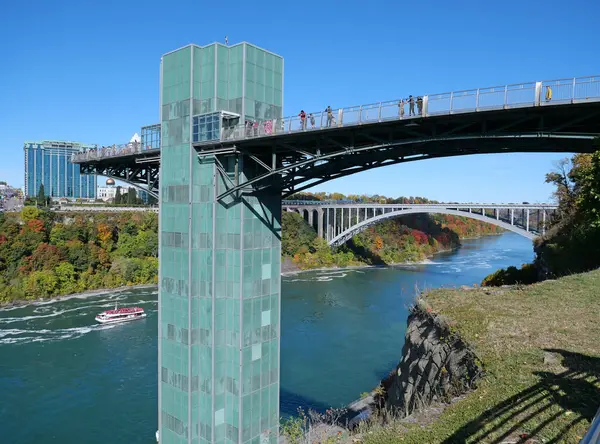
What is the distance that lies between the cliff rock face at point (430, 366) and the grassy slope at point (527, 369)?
0.30m

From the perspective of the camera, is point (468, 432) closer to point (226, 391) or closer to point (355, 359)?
point (226, 391)

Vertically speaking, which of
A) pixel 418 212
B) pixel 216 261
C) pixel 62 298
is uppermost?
pixel 418 212

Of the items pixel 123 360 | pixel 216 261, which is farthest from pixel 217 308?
pixel 123 360

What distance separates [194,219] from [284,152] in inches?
109

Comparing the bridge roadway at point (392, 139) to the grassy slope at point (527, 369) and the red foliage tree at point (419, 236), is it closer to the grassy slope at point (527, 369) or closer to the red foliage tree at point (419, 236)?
the grassy slope at point (527, 369)

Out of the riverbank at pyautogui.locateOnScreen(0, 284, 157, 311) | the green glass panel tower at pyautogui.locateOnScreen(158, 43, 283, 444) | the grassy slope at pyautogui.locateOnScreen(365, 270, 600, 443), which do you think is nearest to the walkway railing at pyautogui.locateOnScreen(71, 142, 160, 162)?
the green glass panel tower at pyautogui.locateOnScreen(158, 43, 283, 444)

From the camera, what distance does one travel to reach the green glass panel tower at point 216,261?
445 inches

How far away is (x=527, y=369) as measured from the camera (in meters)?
7.16

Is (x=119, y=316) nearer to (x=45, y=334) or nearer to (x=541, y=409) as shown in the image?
(x=45, y=334)

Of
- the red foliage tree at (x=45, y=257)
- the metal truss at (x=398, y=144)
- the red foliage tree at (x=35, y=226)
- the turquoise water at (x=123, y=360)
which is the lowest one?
the turquoise water at (x=123, y=360)

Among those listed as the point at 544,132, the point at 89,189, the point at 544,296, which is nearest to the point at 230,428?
the point at 544,296

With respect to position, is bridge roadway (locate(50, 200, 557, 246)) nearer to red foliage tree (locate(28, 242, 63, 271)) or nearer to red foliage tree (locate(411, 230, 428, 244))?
red foliage tree (locate(411, 230, 428, 244))

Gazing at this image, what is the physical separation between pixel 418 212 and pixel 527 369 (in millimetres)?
34235

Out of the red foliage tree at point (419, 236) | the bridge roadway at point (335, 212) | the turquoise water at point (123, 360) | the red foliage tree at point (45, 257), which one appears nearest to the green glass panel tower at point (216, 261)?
the turquoise water at point (123, 360)
